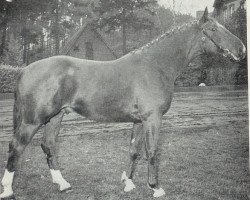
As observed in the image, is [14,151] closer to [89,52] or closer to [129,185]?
[129,185]

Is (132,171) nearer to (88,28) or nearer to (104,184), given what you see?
(104,184)

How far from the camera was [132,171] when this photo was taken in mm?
4723

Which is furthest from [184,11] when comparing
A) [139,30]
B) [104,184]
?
[104,184]

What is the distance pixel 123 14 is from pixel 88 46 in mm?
898

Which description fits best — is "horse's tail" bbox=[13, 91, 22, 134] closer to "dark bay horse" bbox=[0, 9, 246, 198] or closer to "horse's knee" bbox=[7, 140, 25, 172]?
"dark bay horse" bbox=[0, 9, 246, 198]

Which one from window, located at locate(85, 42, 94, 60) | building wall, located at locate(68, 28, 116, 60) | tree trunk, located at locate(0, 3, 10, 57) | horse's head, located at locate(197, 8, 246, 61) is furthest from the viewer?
window, located at locate(85, 42, 94, 60)

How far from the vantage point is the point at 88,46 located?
18.7ft

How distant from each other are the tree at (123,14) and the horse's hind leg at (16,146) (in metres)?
2.31

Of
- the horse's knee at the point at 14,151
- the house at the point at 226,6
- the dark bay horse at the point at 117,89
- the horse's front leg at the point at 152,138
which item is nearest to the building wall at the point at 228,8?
the house at the point at 226,6

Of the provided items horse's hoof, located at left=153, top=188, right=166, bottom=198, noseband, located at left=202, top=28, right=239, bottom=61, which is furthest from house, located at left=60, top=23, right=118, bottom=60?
horse's hoof, located at left=153, top=188, right=166, bottom=198

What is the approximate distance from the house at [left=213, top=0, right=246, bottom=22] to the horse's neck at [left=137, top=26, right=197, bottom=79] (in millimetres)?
908

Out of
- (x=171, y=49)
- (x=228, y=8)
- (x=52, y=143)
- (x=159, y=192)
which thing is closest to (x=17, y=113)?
(x=52, y=143)

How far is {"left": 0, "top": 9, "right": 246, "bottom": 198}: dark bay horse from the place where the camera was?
4.06 metres

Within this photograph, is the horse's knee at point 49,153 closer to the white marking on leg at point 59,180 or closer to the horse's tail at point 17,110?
the white marking on leg at point 59,180
